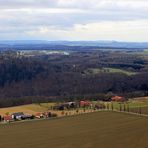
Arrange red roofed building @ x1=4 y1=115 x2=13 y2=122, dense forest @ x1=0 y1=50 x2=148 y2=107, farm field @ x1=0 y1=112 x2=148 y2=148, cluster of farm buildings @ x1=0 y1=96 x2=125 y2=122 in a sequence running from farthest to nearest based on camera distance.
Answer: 1. dense forest @ x1=0 y1=50 x2=148 y2=107
2. cluster of farm buildings @ x1=0 y1=96 x2=125 y2=122
3. red roofed building @ x1=4 y1=115 x2=13 y2=122
4. farm field @ x1=0 y1=112 x2=148 y2=148

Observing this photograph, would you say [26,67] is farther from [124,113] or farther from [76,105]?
[124,113]

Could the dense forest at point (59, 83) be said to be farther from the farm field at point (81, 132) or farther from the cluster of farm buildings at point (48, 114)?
the farm field at point (81, 132)

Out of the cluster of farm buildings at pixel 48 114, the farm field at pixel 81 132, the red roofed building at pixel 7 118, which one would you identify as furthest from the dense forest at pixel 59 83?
the farm field at pixel 81 132

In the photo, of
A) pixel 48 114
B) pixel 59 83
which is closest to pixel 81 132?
pixel 48 114

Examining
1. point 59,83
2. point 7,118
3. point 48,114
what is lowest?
point 59,83

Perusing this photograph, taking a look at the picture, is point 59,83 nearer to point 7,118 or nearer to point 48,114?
point 48,114

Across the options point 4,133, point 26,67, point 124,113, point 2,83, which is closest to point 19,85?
point 2,83

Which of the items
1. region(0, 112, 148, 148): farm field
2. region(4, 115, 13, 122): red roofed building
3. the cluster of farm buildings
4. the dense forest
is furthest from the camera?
the dense forest

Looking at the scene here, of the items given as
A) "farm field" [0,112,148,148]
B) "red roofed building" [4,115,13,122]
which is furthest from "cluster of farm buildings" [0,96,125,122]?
"farm field" [0,112,148,148]

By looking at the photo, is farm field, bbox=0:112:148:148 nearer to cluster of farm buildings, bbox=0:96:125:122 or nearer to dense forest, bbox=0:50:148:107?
cluster of farm buildings, bbox=0:96:125:122
